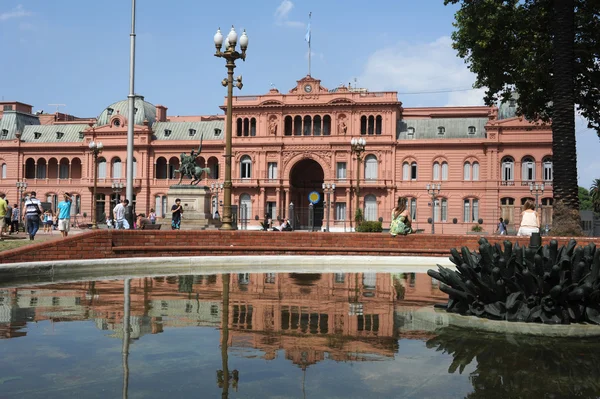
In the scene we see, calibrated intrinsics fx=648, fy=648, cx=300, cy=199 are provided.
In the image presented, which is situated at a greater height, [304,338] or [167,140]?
[167,140]

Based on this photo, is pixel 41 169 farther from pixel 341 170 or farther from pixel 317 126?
pixel 341 170

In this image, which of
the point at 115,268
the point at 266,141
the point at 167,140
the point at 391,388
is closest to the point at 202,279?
the point at 115,268

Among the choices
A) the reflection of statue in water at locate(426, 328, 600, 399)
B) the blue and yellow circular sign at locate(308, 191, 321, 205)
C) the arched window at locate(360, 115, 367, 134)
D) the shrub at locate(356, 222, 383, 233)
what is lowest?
the reflection of statue in water at locate(426, 328, 600, 399)

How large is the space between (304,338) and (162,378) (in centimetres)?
197

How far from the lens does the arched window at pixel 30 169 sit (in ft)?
234

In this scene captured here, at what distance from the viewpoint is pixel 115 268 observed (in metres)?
13.5

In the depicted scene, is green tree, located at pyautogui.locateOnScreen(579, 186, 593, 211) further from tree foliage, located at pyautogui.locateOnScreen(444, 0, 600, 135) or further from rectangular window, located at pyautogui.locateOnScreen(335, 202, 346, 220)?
tree foliage, located at pyautogui.locateOnScreen(444, 0, 600, 135)

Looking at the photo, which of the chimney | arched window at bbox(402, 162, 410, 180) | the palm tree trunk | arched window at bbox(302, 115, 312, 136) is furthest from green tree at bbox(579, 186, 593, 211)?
the palm tree trunk

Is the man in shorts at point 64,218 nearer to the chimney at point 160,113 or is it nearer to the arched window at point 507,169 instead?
the arched window at point 507,169

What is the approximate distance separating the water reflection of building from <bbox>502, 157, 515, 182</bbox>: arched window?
161 feet

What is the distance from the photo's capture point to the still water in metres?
4.83

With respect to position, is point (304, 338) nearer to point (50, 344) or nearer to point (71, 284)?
point (50, 344)

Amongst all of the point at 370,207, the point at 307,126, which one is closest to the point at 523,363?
the point at 370,207

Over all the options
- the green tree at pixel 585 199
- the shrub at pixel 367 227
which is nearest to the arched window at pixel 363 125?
the shrub at pixel 367 227
